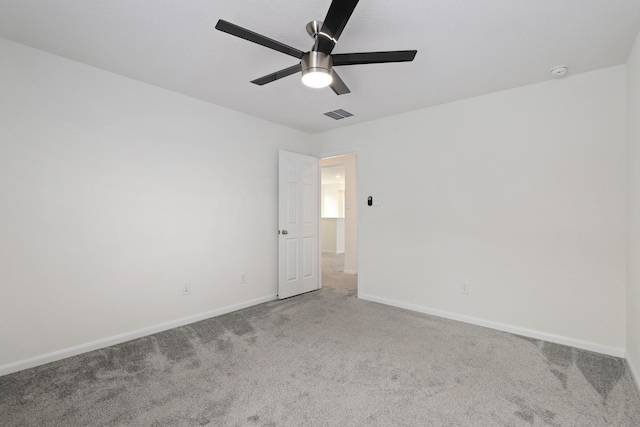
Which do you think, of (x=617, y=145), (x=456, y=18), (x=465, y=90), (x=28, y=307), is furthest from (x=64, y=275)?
(x=617, y=145)

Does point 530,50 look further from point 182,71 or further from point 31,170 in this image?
point 31,170

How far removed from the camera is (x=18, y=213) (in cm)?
238

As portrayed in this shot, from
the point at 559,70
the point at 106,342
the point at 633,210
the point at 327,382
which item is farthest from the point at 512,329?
the point at 106,342

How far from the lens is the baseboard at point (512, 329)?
2.67 meters

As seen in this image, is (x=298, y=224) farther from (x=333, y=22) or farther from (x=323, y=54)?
(x=333, y=22)

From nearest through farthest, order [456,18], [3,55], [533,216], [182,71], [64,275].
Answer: [456,18] < [3,55] < [64,275] < [182,71] < [533,216]

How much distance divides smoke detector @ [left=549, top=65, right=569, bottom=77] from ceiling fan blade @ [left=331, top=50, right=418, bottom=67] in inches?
66.3

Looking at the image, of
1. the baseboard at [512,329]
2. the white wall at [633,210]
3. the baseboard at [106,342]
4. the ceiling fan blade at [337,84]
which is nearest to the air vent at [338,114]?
the ceiling fan blade at [337,84]

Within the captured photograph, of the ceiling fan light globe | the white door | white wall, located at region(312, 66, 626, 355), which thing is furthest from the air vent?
the ceiling fan light globe

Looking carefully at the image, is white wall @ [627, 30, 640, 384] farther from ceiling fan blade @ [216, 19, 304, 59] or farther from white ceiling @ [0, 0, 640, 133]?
ceiling fan blade @ [216, 19, 304, 59]

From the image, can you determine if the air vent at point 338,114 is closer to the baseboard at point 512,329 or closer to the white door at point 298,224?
the white door at point 298,224

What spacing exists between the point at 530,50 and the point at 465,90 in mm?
799

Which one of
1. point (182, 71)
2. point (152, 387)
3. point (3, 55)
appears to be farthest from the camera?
point (182, 71)

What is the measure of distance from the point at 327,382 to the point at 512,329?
212 centimetres
